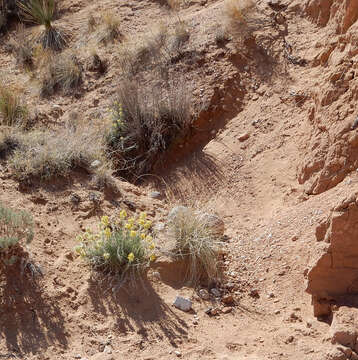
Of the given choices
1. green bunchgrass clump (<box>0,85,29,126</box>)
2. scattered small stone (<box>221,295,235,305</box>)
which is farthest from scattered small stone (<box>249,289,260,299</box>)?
green bunchgrass clump (<box>0,85,29,126</box>)

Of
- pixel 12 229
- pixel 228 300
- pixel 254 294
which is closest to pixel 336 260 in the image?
pixel 254 294

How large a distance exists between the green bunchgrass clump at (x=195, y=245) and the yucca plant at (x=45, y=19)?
14.7 feet

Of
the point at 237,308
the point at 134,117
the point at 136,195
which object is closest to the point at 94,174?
the point at 136,195

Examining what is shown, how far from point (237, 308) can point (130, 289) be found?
755 mm

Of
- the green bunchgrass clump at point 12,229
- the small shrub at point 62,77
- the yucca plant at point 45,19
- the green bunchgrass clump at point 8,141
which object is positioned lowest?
the green bunchgrass clump at point 12,229

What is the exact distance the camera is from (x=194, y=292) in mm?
4391

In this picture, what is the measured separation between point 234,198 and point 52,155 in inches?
65.9

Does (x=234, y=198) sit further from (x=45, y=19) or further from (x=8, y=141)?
(x=45, y=19)

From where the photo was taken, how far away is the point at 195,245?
457 centimetres

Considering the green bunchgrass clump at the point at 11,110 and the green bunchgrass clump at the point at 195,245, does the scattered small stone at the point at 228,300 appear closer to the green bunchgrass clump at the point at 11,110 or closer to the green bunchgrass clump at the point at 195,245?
the green bunchgrass clump at the point at 195,245

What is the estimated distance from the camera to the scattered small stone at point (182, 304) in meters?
4.21

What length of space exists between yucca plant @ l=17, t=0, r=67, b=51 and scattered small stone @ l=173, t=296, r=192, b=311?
16.8 feet

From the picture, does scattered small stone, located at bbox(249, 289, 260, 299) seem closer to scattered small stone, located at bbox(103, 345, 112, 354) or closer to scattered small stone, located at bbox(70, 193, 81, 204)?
scattered small stone, located at bbox(103, 345, 112, 354)

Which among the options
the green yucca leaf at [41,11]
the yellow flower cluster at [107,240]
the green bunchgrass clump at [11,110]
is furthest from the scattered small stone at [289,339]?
the green yucca leaf at [41,11]
